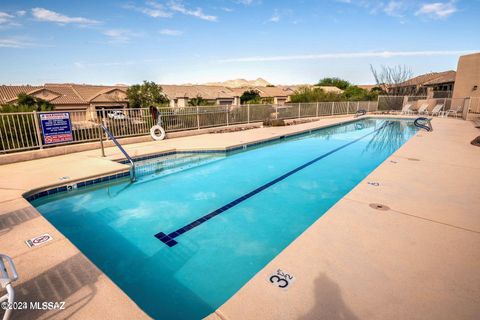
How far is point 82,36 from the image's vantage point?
17312 millimetres

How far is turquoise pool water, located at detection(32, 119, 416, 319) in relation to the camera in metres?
2.79

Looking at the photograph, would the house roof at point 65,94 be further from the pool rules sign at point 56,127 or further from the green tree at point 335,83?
the green tree at point 335,83

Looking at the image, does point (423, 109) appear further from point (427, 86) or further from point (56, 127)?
point (56, 127)

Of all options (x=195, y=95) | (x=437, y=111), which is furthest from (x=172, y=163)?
(x=195, y=95)

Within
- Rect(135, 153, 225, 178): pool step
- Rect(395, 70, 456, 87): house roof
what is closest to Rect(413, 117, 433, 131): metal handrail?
Rect(135, 153, 225, 178): pool step

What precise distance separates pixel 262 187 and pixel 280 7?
16212mm

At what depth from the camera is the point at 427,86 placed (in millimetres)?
31953

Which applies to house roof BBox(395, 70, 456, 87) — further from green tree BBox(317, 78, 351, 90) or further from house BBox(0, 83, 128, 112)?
house BBox(0, 83, 128, 112)

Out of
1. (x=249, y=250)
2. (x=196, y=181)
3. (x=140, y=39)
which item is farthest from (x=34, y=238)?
(x=140, y=39)

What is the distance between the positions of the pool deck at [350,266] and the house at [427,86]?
102ft

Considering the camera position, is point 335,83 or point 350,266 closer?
point 350,266

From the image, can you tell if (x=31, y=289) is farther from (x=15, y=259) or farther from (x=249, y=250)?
(x=249, y=250)

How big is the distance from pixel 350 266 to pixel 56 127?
8.67 metres

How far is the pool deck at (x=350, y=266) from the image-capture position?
6.06ft
